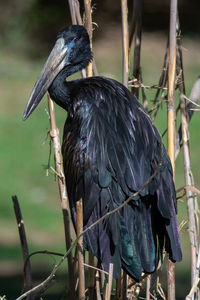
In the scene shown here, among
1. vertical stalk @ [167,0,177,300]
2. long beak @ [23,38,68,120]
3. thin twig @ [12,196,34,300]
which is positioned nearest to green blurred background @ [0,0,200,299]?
long beak @ [23,38,68,120]

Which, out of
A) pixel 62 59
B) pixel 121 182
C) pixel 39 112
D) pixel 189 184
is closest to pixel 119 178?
pixel 121 182

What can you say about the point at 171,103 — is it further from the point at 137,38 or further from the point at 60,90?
the point at 60,90

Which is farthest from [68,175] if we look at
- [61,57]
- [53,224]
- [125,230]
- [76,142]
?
[53,224]

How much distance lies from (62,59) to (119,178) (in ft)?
2.23

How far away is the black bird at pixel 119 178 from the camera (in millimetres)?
2861

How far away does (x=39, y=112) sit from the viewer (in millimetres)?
8945

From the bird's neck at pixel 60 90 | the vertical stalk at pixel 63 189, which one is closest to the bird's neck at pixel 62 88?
the bird's neck at pixel 60 90

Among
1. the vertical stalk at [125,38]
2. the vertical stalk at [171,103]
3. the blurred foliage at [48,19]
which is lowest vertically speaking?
the vertical stalk at [171,103]

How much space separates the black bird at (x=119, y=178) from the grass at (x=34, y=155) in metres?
2.29

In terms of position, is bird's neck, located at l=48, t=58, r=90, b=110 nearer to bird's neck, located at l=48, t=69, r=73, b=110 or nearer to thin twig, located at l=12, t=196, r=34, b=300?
bird's neck, located at l=48, t=69, r=73, b=110

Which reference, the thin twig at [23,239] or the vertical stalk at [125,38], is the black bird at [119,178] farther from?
the thin twig at [23,239]

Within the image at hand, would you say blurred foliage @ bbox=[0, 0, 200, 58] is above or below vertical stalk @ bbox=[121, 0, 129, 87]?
above

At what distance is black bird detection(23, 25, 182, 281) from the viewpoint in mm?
2861

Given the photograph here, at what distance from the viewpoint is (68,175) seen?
304cm
